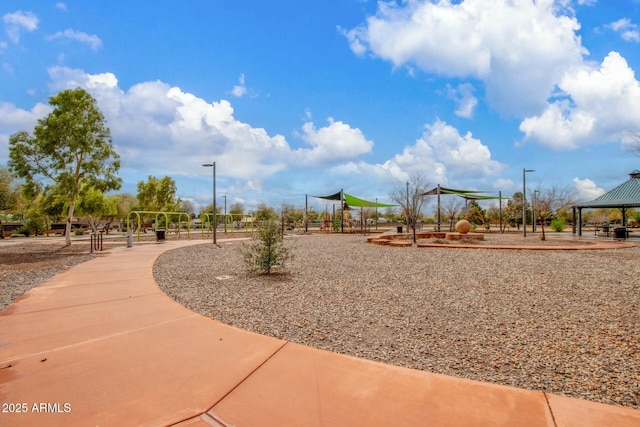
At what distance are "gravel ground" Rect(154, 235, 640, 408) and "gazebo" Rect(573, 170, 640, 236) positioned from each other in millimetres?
16265

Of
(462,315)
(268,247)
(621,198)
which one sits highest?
(621,198)

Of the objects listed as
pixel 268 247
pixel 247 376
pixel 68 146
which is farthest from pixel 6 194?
pixel 247 376

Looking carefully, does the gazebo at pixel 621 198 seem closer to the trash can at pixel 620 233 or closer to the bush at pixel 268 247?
the trash can at pixel 620 233

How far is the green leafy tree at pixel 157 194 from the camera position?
1563 inches

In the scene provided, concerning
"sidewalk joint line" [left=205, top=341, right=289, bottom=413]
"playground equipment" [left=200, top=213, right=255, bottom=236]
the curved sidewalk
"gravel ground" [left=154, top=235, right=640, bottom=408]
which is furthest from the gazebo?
"sidewalk joint line" [left=205, top=341, right=289, bottom=413]

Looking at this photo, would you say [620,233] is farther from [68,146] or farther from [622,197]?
[68,146]

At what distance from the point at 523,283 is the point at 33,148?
1921 centimetres

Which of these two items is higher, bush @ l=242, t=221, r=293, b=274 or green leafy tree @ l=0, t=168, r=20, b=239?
green leafy tree @ l=0, t=168, r=20, b=239

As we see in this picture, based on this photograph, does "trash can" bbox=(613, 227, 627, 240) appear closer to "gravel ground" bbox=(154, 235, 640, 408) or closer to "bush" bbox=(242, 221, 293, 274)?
"gravel ground" bbox=(154, 235, 640, 408)

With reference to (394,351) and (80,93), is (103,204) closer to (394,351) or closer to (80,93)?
(80,93)

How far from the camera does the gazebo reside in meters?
20.7

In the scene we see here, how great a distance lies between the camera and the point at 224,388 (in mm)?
2396

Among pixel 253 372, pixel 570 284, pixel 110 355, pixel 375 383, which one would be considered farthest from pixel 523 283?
pixel 110 355

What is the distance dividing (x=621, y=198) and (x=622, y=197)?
0.21 meters
